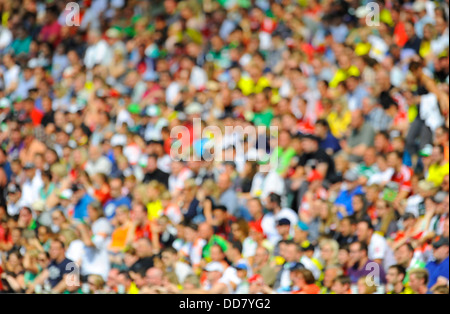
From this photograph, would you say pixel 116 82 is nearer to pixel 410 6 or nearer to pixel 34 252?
pixel 34 252

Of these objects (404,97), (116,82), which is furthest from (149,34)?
(404,97)

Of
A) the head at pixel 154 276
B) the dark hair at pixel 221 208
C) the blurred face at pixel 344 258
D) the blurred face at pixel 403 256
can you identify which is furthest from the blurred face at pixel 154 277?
the blurred face at pixel 403 256

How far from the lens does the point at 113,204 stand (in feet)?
20.5

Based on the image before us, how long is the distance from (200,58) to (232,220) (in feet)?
4.76

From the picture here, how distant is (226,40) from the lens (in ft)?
23.0

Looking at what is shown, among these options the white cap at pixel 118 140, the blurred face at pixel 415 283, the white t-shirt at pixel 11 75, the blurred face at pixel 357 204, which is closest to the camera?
the blurred face at pixel 415 283

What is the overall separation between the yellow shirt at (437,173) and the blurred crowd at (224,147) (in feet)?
0.05

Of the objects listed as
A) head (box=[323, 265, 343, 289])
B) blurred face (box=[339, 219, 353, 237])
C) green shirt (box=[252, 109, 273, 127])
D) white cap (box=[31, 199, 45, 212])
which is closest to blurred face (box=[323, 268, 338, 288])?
head (box=[323, 265, 343, 289])

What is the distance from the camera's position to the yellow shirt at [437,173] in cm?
604

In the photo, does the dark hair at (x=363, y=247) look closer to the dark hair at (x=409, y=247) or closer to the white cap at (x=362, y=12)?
the dark hair at (x=409, y=247)

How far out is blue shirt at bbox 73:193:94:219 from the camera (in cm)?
626

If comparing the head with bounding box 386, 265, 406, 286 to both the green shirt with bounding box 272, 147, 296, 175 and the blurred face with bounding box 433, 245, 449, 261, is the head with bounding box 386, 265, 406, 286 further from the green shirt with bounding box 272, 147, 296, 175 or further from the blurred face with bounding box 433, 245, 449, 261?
the green shirt with bounding box 272, 147, 296, 175

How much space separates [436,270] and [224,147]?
1.57 meters

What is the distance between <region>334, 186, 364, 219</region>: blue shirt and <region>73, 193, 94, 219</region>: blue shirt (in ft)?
5.21
